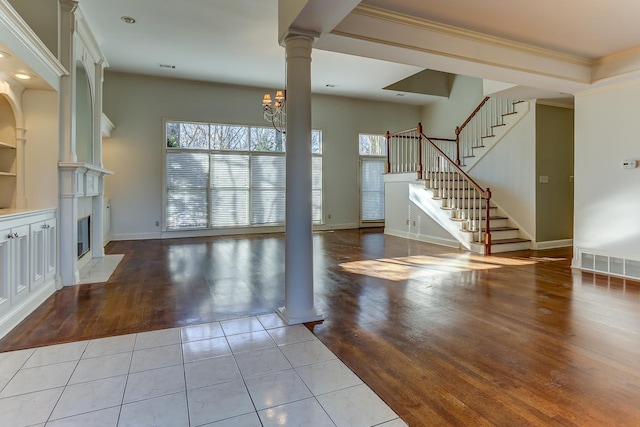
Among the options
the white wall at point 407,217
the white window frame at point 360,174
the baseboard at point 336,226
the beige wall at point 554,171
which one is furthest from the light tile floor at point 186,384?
the white window frame at point 360,174

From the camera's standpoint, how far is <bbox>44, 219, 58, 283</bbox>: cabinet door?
3.56 meters

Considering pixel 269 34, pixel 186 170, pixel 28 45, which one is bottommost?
pixel 186 170

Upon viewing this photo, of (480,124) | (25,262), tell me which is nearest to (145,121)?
(25,262)

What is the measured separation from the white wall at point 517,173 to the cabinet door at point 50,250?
7.21 metres

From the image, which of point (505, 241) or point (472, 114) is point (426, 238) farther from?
point (472, 114)

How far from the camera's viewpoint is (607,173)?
459 centimetres

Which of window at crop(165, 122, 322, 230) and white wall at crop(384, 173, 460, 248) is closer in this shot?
white wall at crop(384, 173, 460, 248)

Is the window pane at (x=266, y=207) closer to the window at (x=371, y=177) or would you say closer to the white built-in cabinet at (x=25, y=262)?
the window at (x=371, y=177)

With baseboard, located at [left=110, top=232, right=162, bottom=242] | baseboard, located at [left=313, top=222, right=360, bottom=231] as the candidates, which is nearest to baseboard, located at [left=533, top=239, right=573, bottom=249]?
baseboard, located at [left=313, top=222, right=360, bottom=231]

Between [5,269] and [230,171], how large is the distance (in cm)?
599

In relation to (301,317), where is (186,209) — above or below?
above

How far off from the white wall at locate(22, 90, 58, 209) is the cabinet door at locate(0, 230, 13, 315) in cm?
119

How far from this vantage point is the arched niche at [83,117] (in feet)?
14.5

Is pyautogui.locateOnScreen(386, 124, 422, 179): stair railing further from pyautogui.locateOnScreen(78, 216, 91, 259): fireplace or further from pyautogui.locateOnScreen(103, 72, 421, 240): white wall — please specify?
pyautogui.locateOnScreen(78, 216, 91, 259): fireplace
